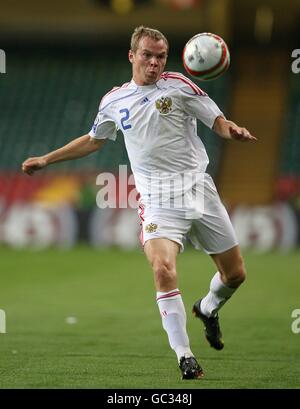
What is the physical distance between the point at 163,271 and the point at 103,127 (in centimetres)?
154

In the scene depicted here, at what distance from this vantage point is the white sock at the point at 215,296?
783 cm

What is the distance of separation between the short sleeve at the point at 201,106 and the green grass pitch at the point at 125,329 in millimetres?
1915

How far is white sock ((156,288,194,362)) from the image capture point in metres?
6.79

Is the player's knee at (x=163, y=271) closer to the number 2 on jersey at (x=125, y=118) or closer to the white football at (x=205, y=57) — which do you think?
the number 2 on jersey at (x=125, y=118)

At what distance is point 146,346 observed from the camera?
8.52 meters

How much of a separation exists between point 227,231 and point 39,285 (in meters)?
7.27

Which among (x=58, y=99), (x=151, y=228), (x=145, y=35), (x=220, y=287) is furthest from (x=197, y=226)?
(x=58, y=99)

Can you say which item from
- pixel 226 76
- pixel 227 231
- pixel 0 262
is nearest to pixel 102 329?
pixel 227 231

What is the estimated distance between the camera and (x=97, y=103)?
28297mm

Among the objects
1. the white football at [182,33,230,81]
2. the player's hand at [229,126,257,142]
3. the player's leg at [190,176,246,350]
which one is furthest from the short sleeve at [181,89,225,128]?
the player's leg at [190,176,246,350]

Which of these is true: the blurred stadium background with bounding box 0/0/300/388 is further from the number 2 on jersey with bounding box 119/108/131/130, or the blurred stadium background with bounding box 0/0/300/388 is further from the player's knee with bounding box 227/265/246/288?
the number 2 on jersey with bounding box 119/108/131/130

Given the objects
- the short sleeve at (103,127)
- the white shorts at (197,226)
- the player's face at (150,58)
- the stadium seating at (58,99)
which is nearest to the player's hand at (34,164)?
the short sleeve at (103,127)

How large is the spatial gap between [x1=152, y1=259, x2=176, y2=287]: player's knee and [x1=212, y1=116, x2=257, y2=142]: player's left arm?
1.02 m
